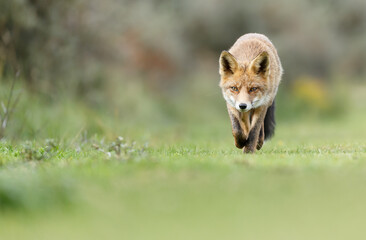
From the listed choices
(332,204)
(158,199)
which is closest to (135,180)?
(158,199)

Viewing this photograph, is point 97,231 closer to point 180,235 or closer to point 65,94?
point 180,235

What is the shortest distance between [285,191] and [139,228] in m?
1.52

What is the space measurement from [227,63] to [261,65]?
518 millimetres

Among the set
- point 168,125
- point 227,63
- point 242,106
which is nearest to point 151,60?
point 168,125

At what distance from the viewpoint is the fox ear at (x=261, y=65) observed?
28.0 feet

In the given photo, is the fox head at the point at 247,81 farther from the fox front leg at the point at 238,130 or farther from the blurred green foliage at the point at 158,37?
the blurred green foliage at the point at 158,37

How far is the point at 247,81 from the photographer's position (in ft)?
28.1

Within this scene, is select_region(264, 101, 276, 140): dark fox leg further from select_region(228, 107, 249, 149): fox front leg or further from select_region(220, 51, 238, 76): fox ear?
select_region(220, 51, 238, 76): fox ear

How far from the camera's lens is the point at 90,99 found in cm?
Answer: 1769

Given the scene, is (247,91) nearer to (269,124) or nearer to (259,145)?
(259,145)

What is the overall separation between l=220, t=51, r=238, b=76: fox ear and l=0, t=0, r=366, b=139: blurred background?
332 cm

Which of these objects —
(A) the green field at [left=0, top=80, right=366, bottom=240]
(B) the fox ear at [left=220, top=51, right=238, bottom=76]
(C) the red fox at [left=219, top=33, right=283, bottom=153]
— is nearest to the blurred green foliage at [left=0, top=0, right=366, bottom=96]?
(B) the fox ear at [left=220, top=51, right=238, bottom=76]

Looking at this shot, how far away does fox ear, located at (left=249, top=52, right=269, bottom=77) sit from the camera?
8.55 m

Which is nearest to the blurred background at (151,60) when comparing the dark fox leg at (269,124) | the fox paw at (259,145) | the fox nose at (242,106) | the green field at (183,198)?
the dark fox leg at (269,124)
